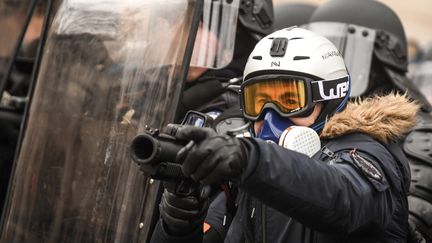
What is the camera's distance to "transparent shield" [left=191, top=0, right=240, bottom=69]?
12.6 feet

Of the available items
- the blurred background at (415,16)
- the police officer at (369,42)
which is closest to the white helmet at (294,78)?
the police officer at (369,42)

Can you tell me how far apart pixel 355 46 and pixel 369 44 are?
0.27ft

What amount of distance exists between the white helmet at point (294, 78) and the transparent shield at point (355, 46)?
1788 millimetres

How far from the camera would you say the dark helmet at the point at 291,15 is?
20.0ft

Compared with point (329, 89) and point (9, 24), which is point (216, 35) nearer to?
point (329, 89)

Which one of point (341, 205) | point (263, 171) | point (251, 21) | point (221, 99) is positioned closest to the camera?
point (263, 171)

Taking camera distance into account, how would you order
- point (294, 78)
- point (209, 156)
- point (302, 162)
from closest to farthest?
point (209, 156), point (302, 162), point (294, 78)

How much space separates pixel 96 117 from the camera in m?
3.13

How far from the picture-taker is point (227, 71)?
160 inches

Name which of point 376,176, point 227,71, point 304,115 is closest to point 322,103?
point 304,115

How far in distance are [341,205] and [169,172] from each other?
0.47 meters

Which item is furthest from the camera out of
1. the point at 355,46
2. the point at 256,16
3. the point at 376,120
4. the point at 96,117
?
the point at 355,46

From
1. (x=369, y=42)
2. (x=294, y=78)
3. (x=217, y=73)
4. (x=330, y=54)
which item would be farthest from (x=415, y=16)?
(x=294, y=78)

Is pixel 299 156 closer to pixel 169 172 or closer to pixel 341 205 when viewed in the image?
pixel 341 205
